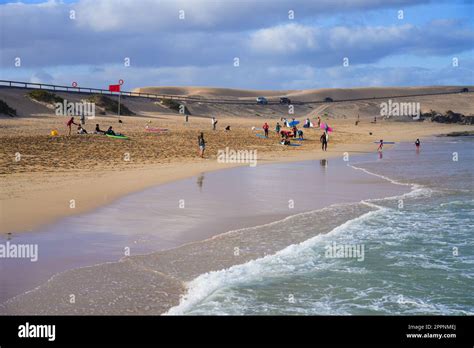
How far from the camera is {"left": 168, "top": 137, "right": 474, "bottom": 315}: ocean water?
356 inches

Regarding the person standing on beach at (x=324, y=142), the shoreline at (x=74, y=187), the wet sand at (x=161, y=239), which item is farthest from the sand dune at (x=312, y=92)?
the wet sand at (x=161, y=239)

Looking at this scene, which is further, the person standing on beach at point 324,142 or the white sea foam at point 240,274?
the person standing on beach at point 324,142

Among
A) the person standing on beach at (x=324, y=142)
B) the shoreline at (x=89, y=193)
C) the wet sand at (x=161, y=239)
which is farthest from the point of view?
the person standing on beach at (x=324, y=142)

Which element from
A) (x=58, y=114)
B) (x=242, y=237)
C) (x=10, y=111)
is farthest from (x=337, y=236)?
(x=58, y=114)

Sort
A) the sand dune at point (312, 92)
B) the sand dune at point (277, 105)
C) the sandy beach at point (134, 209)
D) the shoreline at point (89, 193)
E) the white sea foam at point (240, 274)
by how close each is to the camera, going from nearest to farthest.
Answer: the white sea foam at point (240, 274) < the sandy beach at point (134, 209) < the shoreline at point (89, 193) < the sand dune at point (277, 105) < the sand dune at point (312, 92)

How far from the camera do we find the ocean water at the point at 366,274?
29.7 ft

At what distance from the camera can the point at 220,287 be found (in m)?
9.69

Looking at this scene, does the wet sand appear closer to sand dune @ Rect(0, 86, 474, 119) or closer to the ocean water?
the ocean water

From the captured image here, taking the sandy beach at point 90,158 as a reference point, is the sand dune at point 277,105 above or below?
above

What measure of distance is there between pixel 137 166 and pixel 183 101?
57.8 metres

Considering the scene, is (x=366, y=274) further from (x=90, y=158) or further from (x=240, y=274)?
(x=90, y=158)

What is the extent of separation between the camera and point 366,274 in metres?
10.8

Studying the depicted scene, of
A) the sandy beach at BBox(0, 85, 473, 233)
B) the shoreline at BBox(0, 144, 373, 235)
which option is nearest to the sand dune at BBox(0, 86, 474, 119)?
the sandy beach at BBox(0, 85, 473, 233)

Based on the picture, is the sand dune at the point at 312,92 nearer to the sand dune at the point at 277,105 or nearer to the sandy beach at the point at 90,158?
the sand dune at the point at 277,105
